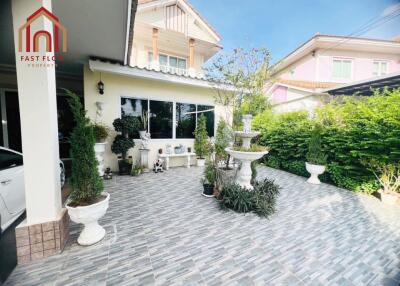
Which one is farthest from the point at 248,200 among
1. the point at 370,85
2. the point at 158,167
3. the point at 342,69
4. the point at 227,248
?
the point at 342,69

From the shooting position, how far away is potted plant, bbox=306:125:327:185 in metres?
5.30

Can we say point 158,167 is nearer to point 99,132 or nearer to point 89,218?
point 99,132

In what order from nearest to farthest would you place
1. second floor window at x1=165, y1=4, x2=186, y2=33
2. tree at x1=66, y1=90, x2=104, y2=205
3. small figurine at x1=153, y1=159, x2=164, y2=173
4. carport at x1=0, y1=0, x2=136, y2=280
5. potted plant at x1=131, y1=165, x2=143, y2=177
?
carport at x1=0, y1=0, x2=136, y2=280
tree at x1=66, y1=90, x2=104, y2=205
potted plant at x1=131, y1=165, x2=143, y2=177
small figurine at x1=153, y1=159, x2=164, y2=173
second floor window at x1=165, y1=4, x2=186, y2=33

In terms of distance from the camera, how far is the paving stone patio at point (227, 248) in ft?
6.51

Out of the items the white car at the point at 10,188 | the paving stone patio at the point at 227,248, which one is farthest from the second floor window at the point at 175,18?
the paving stone patio at the point at 227,248

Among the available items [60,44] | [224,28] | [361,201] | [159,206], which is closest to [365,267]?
[361,201]

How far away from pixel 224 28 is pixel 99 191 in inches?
443

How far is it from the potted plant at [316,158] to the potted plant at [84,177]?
5567 millimetres

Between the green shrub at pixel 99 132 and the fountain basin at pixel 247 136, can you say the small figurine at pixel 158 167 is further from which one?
the fountain basin at pixel 247 136

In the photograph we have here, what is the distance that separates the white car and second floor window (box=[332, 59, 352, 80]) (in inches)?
619

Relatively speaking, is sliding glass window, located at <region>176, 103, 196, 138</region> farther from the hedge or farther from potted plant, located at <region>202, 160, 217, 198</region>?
the hedge

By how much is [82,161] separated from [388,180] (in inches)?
252

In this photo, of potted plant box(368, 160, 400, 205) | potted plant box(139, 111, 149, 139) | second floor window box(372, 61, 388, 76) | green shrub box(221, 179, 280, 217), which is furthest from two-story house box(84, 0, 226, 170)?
second floor window box(372, 61, 388, 76)

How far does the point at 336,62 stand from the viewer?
38.7ft
